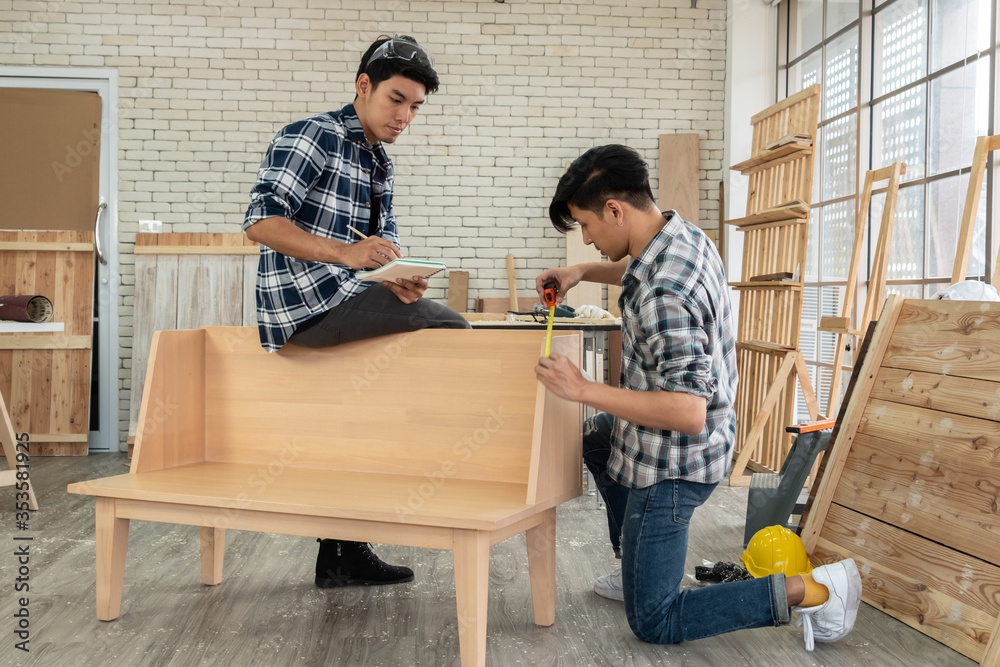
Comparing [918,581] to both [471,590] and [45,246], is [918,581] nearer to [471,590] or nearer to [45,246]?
[471,590]

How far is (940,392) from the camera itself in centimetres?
240

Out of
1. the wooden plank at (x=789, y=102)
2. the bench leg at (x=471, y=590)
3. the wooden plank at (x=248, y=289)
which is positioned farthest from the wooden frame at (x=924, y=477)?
the wooden plank at (x=248, y=289)

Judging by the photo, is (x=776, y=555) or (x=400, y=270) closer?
(x=400, y=270)

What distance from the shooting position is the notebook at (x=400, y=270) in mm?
1953

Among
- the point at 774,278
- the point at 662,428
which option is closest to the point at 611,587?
the point at 662,428

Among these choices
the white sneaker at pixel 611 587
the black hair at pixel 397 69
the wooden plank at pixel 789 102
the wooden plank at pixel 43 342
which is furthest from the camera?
the wooden plank at pixel 43 342

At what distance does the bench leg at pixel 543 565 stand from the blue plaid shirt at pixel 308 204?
84 cm

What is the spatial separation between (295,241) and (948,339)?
6.42 feet

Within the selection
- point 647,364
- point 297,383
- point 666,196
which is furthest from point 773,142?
point 297,383

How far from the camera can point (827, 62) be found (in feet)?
15.9

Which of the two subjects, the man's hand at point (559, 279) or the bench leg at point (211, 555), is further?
the bench leg at point (211, 555)

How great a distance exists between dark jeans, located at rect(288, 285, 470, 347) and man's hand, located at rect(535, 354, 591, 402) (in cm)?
44

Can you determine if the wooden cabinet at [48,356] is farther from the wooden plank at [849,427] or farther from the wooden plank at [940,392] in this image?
the wooden plank at [940,392]

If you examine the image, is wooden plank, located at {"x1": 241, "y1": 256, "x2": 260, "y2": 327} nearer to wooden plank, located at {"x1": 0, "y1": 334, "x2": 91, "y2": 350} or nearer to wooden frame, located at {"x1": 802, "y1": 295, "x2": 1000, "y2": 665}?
wooden plank, located at {"x1": 0, "y1": 334, "x2": 91, "y2": 350}
